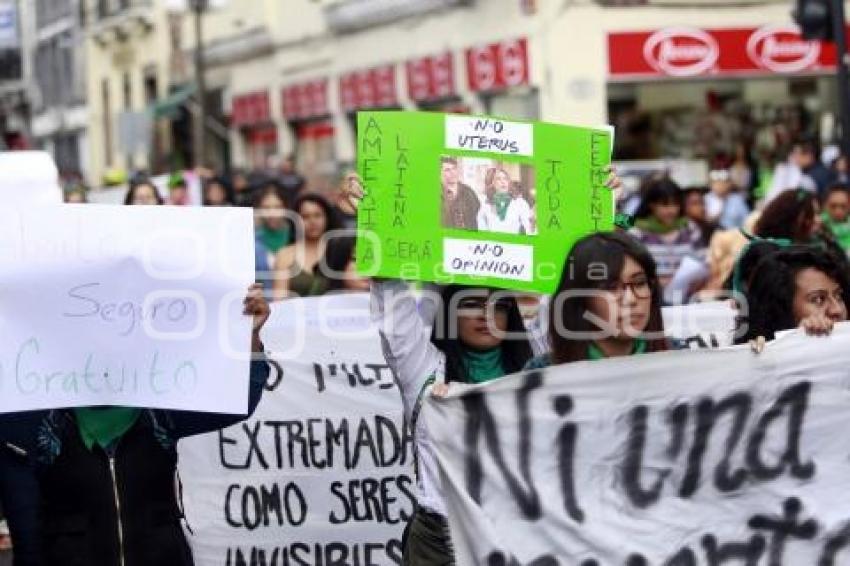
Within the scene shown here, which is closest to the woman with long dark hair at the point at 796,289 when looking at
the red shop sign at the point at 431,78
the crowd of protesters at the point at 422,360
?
the crowd of protesters at the point at 422,360

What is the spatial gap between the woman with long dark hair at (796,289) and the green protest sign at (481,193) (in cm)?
45

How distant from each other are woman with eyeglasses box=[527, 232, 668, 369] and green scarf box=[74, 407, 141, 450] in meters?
1.22

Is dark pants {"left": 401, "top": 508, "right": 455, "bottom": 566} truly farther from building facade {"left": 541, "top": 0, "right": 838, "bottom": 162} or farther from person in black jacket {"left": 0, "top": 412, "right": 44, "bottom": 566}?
building facade {"left": 541, "top": 0, "right": 838, "bottom": 162}

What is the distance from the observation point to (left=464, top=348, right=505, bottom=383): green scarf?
17.6 feet

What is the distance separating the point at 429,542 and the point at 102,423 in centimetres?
91

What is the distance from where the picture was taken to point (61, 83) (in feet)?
175

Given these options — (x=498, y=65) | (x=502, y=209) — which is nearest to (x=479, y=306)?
(x=502, y=209)

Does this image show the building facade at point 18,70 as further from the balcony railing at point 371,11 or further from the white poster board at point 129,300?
the white poster board at point 129,300

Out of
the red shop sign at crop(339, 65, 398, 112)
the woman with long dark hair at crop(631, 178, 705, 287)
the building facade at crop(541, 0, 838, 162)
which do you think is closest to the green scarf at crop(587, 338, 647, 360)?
the woman with long dark hair at crop(631, 178, 705, 287)

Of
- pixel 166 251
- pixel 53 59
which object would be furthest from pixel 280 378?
pixel 53 59

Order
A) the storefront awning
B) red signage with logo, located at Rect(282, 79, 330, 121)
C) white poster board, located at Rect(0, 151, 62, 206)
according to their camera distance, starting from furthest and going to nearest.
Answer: the storefront awning, red signage with logo, located at Rect(282, 79, 330, 121), white poster board, located at Rect(0, 151, 62, 206)

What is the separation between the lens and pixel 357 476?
7.80 metres

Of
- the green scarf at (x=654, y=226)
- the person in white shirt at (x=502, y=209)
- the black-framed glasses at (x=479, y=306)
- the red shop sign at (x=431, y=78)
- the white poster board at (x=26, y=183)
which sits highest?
the red shop sign at (x=431, y=78)

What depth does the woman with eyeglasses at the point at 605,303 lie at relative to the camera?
4.82 m
